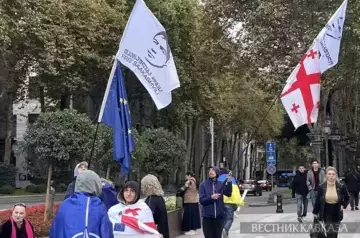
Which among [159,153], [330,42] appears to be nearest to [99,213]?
[330,42]

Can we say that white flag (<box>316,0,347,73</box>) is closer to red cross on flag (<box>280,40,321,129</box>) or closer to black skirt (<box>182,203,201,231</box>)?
red cross on flag (<box>280,40,321,129</box>)

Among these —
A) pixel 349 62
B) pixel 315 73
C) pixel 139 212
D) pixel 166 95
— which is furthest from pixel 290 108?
pixel 349 62

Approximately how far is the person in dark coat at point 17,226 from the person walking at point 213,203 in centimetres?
409

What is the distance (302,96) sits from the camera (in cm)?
1252

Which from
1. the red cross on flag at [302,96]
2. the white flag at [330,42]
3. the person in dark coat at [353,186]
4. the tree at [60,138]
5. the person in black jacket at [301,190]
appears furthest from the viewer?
the person in dark coat at [353,186]

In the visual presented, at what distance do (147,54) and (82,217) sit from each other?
5463 millimetres

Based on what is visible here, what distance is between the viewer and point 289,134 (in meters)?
50.4

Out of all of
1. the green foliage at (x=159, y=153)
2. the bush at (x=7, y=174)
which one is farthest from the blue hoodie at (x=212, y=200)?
the bush at (x=7, y=174)

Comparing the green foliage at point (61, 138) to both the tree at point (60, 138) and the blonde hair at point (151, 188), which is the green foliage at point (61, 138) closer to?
the tree at point (60, 138)

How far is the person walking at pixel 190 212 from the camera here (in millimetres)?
15109

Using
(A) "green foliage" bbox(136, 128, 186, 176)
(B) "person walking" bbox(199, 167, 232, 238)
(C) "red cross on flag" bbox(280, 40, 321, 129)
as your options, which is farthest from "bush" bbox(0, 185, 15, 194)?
(B) "person walking" bbox(199, 167, 232, 238)

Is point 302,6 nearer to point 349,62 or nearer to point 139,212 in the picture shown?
point 349,62

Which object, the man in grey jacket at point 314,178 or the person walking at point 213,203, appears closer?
the person walking at point 213,203

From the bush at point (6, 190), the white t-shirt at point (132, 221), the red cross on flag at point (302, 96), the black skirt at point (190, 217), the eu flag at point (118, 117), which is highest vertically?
the red cross on flag at point (302, 96)
